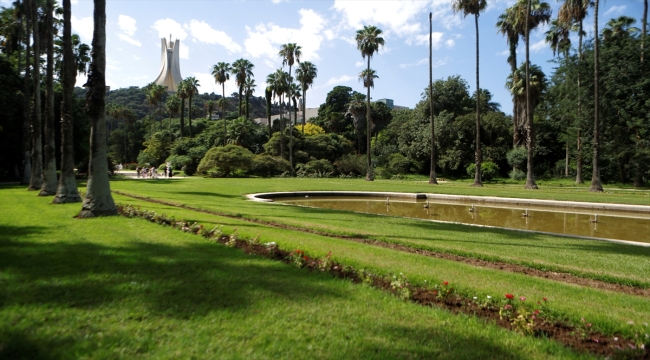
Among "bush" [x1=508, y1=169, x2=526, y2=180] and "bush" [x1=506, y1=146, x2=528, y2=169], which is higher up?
"bush" [x1=506, y1=146, x2=528, y2=169]

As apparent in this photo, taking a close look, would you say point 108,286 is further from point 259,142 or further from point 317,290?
point 259,142

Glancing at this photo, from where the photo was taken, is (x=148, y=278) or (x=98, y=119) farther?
(x=98, y=119)

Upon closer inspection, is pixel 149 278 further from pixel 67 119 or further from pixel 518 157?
pixel 518 157

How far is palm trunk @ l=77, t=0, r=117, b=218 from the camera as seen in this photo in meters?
10.8

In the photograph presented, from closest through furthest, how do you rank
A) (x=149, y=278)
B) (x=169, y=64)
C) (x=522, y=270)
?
(x=149, y=278), (x=522, y=270), (x=169, y=64)

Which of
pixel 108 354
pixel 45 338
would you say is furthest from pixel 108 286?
pixel 108 354

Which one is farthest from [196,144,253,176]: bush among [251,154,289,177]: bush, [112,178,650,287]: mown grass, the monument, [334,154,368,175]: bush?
the monument

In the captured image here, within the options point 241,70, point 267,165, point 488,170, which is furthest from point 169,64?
point 488,170

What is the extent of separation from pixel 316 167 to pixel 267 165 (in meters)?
6.63

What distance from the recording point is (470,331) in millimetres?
3932

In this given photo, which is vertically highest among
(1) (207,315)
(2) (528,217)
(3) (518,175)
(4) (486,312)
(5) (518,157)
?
(5) (518,157)

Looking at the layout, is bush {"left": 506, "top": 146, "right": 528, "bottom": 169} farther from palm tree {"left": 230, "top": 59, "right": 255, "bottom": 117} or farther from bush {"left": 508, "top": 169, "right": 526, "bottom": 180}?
palm tree {"left": 230, "top": 59, "right": 255, "bottom": 117}

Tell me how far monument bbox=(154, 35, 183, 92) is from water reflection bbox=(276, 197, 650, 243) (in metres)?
121

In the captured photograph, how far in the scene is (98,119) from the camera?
36.5ft
